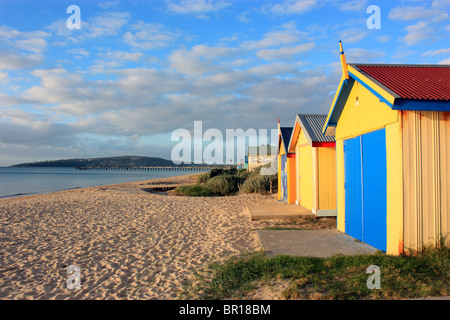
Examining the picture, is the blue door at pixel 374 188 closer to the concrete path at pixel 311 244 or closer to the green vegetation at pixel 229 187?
the concrete path at pixel 311 244

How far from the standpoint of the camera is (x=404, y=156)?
513cm

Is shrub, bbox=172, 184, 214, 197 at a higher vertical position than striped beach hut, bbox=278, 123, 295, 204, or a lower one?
lower

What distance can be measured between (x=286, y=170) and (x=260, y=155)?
33.9 m

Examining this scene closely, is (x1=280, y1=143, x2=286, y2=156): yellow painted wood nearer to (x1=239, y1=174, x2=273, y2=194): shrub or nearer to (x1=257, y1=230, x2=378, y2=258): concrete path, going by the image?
(x1=239, y1=174, x2=273, y2=194): shrub

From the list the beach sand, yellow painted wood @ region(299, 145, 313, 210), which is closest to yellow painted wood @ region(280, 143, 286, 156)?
yellow painted wood @ region(299, 145, 313, 210)

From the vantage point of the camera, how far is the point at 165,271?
5.56 m

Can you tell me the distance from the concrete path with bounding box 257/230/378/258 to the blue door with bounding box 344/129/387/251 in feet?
0.90

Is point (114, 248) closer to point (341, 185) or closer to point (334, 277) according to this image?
point (334, 277)

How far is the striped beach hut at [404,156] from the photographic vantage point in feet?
16.8

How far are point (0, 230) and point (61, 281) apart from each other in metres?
5.75

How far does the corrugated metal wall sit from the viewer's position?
5.13 meters

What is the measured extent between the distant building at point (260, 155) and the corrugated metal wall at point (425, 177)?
39590mm
